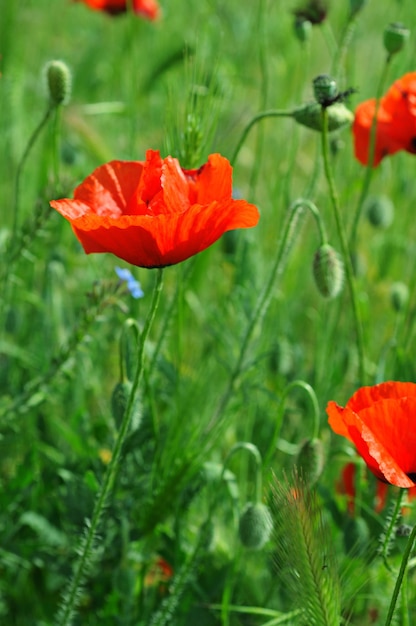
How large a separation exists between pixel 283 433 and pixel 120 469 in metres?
0.53

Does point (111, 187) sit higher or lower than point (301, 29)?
lower

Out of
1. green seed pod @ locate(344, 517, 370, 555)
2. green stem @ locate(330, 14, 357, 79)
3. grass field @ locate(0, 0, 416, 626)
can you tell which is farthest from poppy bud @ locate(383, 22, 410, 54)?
green seed pod @ locate(344, 517, 370, 555)

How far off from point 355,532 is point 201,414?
0.33 meters

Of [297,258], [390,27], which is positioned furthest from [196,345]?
[390,27]

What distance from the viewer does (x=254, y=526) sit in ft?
4.25

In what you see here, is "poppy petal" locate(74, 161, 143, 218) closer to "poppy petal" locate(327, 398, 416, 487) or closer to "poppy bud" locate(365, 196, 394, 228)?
"poppy petal" locate(327, 398, 416, 487)

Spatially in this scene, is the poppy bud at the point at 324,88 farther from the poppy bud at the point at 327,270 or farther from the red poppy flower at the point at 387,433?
the red poppy flower at the point at 387,433

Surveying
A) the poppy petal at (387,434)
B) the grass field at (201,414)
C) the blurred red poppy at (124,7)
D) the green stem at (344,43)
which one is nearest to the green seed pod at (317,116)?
the grass field at (201,414)

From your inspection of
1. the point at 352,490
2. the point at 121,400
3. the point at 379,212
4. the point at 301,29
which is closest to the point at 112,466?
the point at 121,400

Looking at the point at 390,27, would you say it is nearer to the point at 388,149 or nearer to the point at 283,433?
the point at 388,149

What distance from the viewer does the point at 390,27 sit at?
1.43m

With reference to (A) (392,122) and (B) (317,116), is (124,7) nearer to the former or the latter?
(A) (392,122)

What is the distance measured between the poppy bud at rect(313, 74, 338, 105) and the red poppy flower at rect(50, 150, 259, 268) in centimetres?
15

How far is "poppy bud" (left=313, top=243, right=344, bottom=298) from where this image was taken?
1.33 metres
